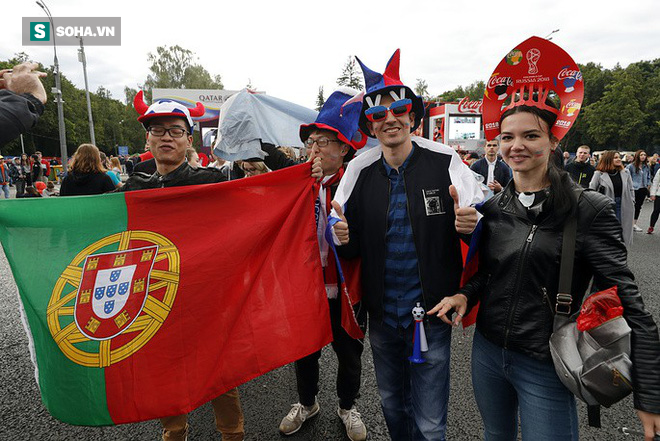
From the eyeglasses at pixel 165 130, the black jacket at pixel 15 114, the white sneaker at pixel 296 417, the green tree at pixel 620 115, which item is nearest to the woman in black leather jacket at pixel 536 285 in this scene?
the white sneaker at pixel 296 417

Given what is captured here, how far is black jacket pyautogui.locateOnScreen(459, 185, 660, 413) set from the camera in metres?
1.33

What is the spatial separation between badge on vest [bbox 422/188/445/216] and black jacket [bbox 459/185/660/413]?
0.23m

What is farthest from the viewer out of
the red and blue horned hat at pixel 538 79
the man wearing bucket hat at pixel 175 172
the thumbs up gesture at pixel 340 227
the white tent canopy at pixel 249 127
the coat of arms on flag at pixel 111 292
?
the white tent canopy at pixel 249 127

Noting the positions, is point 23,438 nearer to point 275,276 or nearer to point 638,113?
point 275,276

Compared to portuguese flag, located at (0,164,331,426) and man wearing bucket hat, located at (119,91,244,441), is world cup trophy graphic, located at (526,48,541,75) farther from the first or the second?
man wearing bucket hat, located at (119,91,244,441)

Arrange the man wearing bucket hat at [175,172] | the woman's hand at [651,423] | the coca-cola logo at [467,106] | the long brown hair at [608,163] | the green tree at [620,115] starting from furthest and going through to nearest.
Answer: the green tree at [620,115] → the coca-cola logo at [467,106] → the long brown hair at [608,163] → the man wearing bucket hat at [175,172] → the woman's hand at [651,423]

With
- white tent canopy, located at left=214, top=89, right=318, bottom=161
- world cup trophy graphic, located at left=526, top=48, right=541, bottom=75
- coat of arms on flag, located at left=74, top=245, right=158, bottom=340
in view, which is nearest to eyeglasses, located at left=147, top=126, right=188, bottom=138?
white tent canopy, located at left=214, top=89, right=318, bottom=161

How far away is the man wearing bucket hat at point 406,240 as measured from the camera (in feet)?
6.48

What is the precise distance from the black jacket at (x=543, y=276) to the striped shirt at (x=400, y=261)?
13.9 inches

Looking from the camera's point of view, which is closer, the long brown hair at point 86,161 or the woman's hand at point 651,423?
the woman's hand at point 651,423

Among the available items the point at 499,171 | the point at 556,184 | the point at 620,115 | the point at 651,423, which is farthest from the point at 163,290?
the point at 620,115

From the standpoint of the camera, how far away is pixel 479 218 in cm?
183

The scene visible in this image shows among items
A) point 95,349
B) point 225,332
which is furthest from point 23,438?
point 225,332

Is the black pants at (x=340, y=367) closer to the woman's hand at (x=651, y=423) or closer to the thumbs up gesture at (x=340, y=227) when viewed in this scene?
the thumbs up gesture at (x=340, y=227)
